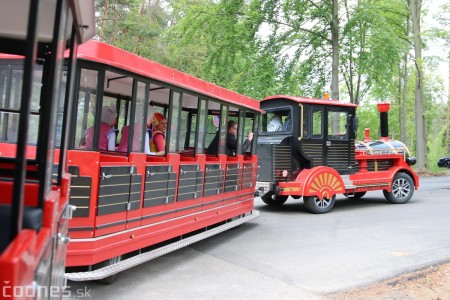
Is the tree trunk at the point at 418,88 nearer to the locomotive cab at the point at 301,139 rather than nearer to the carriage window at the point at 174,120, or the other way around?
the locomotive cab at the point at 301,139

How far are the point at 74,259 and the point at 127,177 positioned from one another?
0.99 metres

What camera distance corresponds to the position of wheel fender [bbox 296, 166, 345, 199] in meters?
9.81

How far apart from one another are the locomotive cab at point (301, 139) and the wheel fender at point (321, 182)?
1.07ft

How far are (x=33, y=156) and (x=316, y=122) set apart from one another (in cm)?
809

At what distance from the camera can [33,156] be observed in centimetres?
321

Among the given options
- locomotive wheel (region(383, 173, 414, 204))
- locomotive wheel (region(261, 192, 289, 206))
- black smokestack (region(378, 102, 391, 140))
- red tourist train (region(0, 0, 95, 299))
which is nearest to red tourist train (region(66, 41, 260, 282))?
red tourist train (region(0, 0, 95, 299))

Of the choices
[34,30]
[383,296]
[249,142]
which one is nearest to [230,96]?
[249,142]

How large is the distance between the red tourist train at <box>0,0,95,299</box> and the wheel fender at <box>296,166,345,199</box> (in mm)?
7135

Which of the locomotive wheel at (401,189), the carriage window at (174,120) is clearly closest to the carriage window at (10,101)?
the carriage window at (174,120)

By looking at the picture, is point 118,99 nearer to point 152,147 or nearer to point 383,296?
point 152,147

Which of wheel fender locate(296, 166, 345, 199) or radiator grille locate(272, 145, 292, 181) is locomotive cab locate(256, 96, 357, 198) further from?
wheel fender locate(296, 166, 345, 199)

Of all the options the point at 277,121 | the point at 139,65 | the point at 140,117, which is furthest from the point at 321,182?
the point at 139,65

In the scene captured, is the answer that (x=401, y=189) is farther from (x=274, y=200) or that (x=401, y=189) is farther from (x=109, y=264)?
(x=109, y=264)

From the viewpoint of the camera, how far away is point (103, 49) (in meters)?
4.23
